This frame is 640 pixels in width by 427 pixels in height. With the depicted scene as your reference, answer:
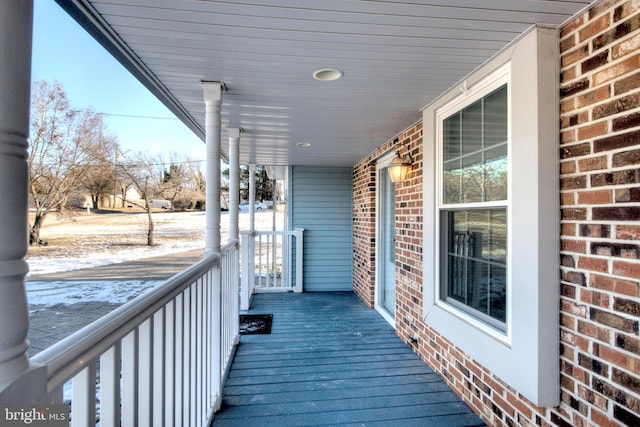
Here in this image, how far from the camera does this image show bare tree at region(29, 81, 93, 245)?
143cm

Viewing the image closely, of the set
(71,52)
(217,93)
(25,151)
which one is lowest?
(25,151)

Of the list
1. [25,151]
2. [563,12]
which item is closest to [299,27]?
[563,12]

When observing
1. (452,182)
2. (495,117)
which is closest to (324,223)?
(452,182)

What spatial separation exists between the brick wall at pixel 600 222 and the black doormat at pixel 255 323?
8.71 feet

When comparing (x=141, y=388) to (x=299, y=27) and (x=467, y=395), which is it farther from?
(x=467, y=395)

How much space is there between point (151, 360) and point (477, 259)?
6.53 ft

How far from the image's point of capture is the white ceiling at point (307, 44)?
1.45 m

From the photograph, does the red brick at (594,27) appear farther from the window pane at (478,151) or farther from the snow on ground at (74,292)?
the snow on ground at (74,292)

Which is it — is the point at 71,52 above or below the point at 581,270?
above

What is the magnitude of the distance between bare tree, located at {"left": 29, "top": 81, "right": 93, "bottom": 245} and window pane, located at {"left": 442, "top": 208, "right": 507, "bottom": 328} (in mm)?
2305

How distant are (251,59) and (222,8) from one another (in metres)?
0.47

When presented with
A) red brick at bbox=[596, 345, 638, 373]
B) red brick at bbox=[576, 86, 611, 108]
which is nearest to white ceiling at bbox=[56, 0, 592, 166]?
red brick at bbox=[576, 86, 611, 108]

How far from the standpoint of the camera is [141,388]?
3.86 feet

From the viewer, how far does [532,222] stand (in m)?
1.64
